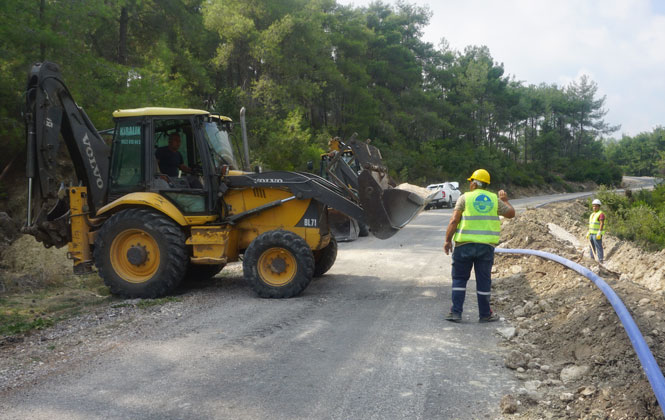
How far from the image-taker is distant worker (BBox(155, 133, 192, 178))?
8688mm

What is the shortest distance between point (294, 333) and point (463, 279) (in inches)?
89.4

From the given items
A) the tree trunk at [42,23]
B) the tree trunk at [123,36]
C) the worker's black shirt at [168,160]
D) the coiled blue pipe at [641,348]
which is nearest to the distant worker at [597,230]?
the coiled blue pipe at [641,348]

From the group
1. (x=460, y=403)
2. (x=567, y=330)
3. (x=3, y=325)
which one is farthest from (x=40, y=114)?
(x=567, y=330)

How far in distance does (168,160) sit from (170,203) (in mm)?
782

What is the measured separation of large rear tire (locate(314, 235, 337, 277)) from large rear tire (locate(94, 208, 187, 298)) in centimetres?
259

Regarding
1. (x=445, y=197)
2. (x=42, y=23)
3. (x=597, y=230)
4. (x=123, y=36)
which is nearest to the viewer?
(x=42, y=23)

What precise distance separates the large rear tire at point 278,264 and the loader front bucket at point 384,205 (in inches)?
47.0

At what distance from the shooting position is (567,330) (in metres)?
5.73

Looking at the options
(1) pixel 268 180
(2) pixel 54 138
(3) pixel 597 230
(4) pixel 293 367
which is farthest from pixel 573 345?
(3) pixel 597 230

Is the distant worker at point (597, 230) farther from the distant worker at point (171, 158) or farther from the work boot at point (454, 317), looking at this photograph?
the distant worker at point (171, 158)

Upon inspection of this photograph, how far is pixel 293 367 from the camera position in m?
5.05

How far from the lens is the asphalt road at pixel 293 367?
13.6ft

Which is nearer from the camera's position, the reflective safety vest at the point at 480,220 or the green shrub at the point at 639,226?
the reflective safety vest at the point at 480,220

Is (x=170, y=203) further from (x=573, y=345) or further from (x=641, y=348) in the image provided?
(x=641, y=348)
